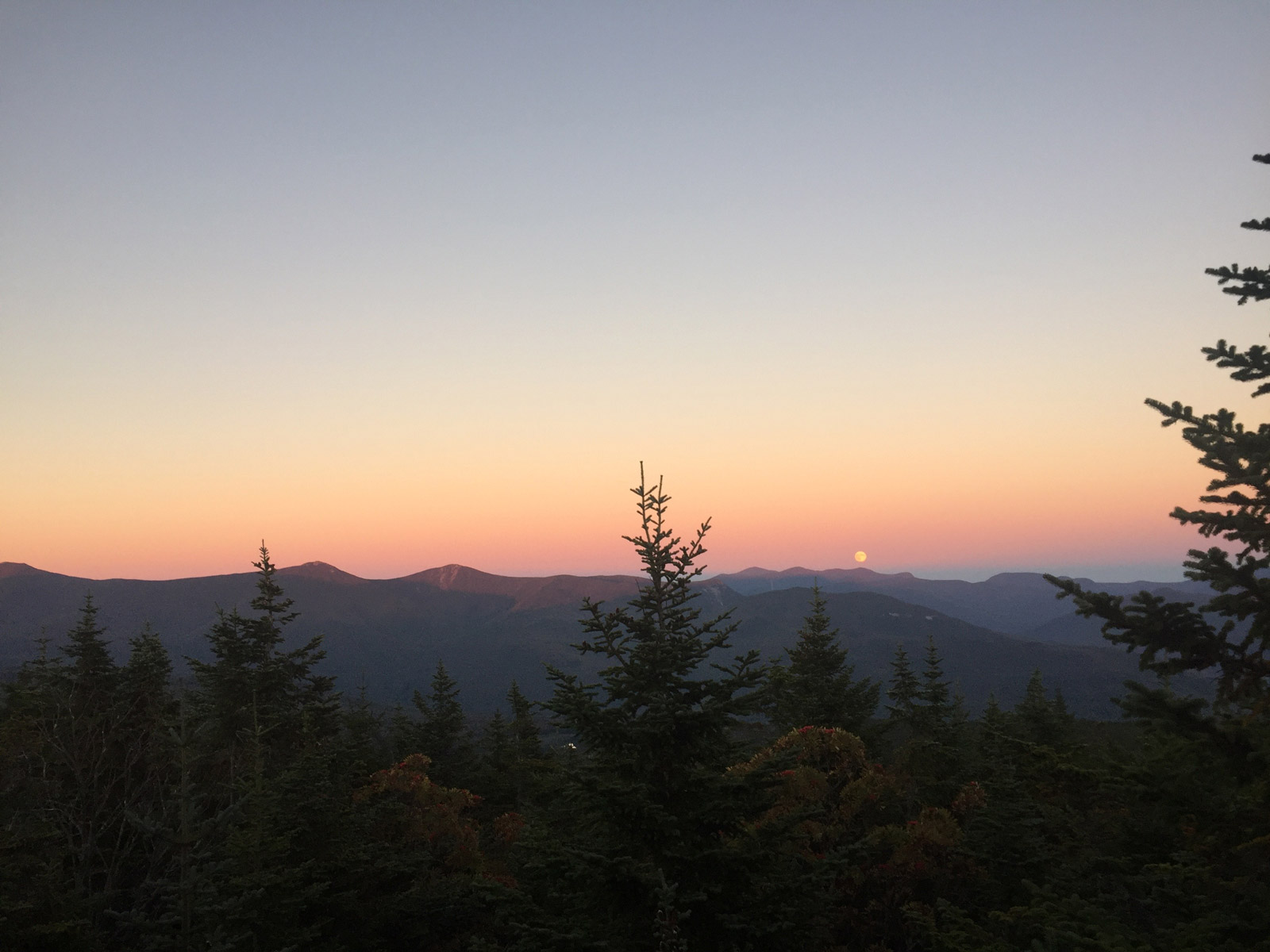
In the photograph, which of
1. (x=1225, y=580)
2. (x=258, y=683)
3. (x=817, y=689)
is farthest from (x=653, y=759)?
(x=817, y=689)

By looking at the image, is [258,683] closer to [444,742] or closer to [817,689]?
[444,742]

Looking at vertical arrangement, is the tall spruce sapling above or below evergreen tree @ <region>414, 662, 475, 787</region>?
above

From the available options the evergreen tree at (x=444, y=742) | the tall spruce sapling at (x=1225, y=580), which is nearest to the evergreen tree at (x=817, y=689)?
the evergreen tree at (x=444, y=742)

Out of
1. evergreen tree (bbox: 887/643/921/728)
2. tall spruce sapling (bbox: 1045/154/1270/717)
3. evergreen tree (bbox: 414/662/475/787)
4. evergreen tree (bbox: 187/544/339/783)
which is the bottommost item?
evergreen tree (bbox: 414/662/475/787)

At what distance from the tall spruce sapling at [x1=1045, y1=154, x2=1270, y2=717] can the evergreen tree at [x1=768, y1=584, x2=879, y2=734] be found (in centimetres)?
2718

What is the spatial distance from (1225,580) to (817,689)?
103ft

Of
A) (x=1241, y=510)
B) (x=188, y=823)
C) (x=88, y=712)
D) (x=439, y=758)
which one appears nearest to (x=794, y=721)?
(x=439, y=758)

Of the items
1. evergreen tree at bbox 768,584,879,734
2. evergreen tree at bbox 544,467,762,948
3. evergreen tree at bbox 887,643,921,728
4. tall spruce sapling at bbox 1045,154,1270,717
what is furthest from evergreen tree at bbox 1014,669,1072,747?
tall spruce sapling at bbox 1045,154,1270,717

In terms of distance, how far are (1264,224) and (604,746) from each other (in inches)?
468

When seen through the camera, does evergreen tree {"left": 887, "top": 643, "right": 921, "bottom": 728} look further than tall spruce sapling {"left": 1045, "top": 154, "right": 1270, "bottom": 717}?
Yes

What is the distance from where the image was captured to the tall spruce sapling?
23.0ft

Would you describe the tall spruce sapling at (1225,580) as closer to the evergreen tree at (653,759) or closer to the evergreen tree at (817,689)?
the evergreen tree at (653,759)

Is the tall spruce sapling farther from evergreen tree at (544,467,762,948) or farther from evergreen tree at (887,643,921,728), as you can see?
evergreen tree at (887,643,921,728)

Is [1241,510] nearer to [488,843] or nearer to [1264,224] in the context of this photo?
[1264,224]
